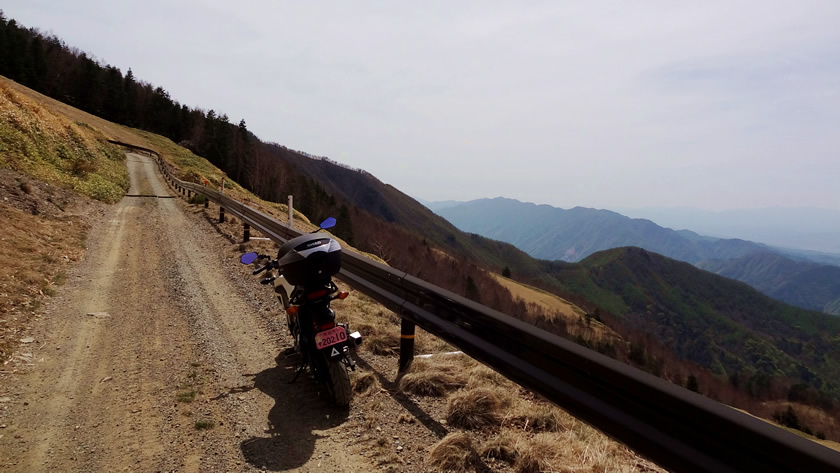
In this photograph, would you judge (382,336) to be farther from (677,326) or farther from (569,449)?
(677,326)

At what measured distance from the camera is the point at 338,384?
422 centimetres

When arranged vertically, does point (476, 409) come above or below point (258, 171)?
below

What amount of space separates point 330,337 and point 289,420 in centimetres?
87

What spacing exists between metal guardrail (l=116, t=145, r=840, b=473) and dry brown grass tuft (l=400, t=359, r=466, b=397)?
2.02ft

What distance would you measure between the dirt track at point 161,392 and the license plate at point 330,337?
0.71 m

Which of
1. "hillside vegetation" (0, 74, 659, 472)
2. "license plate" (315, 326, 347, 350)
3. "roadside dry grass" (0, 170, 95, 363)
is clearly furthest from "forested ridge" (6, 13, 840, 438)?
"license plate" (315, 326, 347, 350)

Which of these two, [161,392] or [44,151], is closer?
[161,392]

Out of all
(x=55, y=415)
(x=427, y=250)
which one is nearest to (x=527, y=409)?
(x=55, y=415)

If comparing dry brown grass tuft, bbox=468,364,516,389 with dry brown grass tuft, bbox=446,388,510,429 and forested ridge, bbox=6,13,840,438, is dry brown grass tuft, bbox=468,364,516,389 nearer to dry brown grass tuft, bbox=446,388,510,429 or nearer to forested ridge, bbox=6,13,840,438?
dry brown grass tuft, bbox=446,388,510,429

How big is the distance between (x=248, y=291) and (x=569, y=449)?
22.2 ft

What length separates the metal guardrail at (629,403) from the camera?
1911 mm

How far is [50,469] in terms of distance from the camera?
3238mm

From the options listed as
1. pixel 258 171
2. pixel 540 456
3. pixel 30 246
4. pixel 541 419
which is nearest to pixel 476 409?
pixel 541 419

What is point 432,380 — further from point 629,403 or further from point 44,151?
point 44,151
